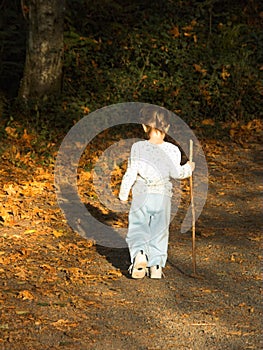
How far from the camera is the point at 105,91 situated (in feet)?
46.8

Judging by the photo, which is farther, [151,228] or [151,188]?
[151,228]

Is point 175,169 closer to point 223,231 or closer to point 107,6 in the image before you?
point 223,231

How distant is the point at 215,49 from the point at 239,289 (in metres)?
9.39

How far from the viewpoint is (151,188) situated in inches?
263

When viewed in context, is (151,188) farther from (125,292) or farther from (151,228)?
(125,292)

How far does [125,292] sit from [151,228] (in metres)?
0.63

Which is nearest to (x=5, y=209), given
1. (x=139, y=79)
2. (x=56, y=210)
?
(x=56, y=210)

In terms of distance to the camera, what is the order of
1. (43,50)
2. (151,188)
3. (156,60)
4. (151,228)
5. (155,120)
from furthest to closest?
(156,60)
(43,50)
(151,228)
(151,188)
(155,120)

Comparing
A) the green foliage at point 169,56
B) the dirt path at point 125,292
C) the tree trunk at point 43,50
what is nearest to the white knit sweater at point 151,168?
the dirt path at point 125,292

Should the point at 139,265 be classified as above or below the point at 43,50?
below

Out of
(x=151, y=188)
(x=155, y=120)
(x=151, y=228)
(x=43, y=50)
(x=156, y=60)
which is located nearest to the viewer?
(x=155, y=120)

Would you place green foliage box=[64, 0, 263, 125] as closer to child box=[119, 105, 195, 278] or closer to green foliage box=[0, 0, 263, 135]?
green foliage box=[0, 0, 263, 135]

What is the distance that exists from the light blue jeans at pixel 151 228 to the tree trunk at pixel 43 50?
23.1 ft

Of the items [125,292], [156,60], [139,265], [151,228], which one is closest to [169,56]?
[156,60]
